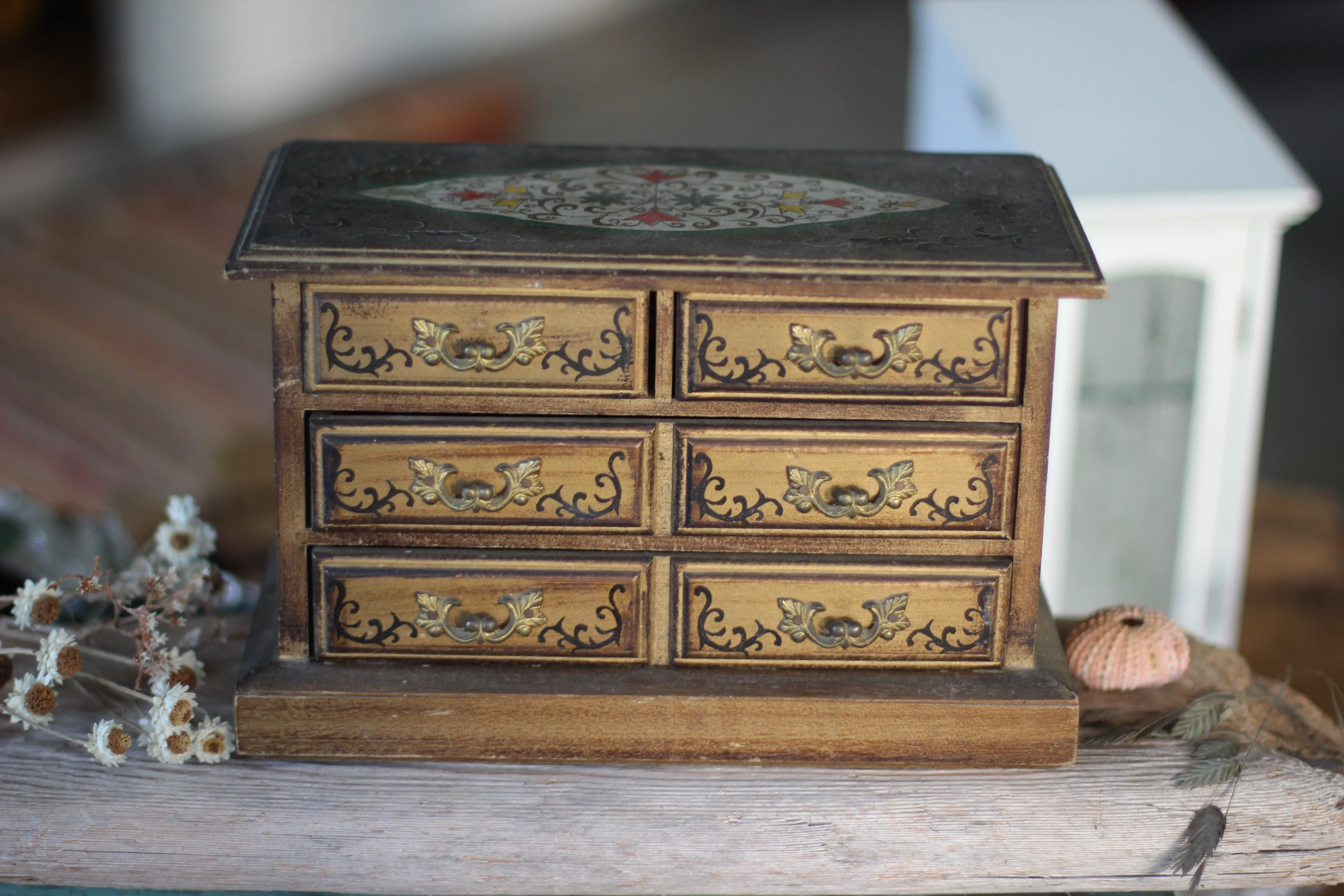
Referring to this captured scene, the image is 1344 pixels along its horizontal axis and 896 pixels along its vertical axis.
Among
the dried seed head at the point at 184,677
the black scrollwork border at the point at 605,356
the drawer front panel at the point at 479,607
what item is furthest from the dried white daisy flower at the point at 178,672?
the black scrollwork border at the point at 605,356

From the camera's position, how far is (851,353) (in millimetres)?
1179

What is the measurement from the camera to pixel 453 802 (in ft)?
4.17

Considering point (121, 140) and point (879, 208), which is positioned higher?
point (879, 208)

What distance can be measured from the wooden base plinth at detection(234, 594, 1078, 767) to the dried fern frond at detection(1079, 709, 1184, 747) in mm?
52

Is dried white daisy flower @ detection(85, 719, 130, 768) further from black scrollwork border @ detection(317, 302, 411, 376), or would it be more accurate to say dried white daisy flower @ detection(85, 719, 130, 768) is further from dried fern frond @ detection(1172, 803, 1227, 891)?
dried fern frond @ detection(1172, 803, 1227, 891)

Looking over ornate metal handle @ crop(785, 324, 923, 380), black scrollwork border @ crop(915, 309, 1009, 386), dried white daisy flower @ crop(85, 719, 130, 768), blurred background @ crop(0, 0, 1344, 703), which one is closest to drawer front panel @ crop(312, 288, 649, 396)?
ornate metal handle @ crop(785, 324, 923, 380)

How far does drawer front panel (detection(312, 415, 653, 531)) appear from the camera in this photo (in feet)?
3.96

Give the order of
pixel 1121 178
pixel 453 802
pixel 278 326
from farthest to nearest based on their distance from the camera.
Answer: pixel 1121 178, pixel 453 802, pixel 278 326

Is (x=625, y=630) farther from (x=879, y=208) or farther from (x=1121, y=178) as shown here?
(x=1121, y=178)

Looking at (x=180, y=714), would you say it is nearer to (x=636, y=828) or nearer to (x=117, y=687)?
(x=117, y=687)

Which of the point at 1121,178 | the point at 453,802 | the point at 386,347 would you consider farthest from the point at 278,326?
the point at 1121,178

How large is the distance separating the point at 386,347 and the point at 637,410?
0.19 meters

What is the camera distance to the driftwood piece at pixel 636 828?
4.12 feet

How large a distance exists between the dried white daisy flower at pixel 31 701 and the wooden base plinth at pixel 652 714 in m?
0.16
